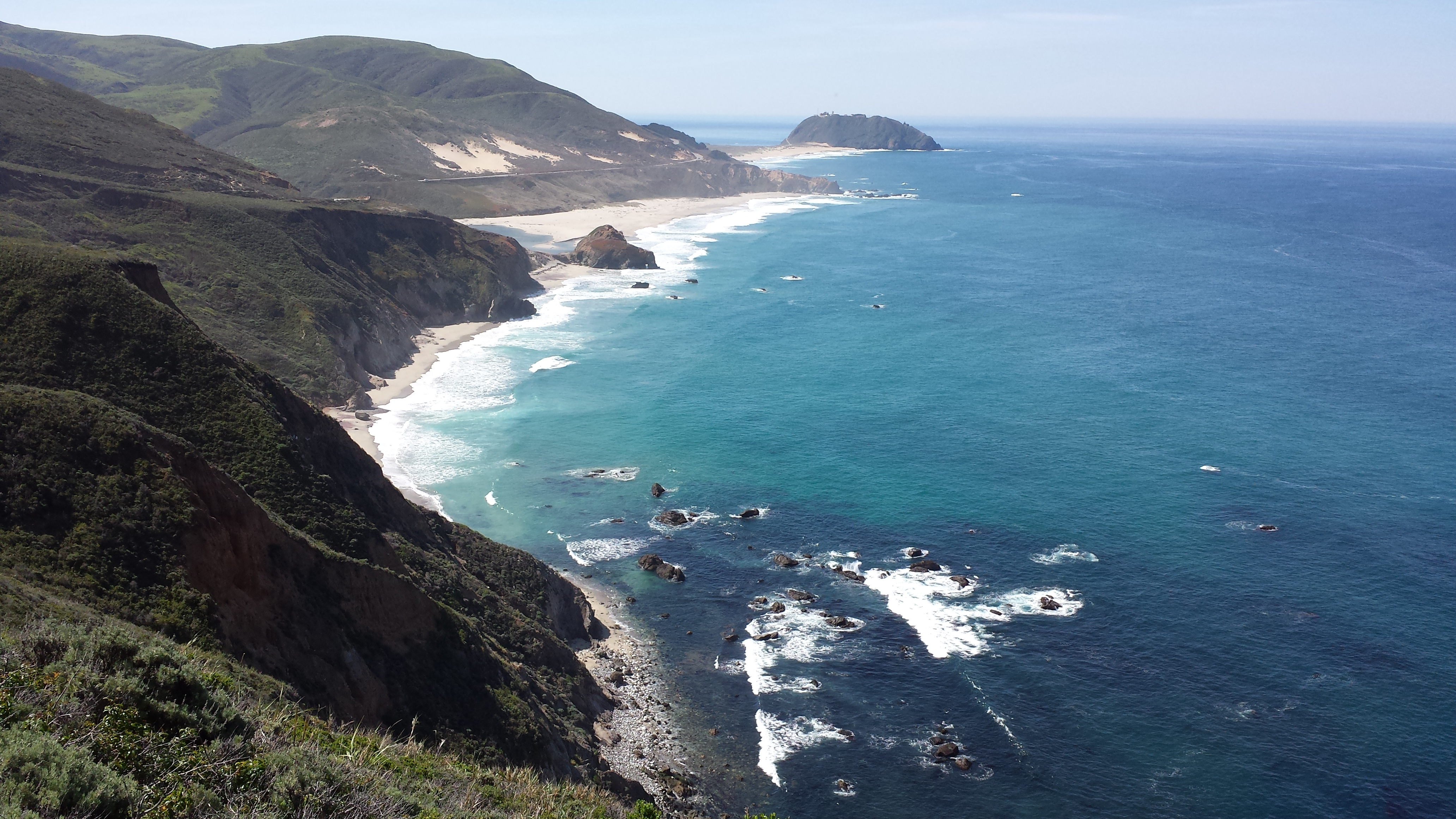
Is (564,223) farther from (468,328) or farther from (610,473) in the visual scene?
(610,473)

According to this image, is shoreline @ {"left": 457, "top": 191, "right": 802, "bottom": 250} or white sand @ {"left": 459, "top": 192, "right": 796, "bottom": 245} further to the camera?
white sand @ {"left": 459, "top": 192, "right": 796, "bottom": 245}

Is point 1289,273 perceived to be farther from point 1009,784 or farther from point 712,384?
point 1009,784

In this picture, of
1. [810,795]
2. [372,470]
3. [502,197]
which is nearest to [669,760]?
[810,795]

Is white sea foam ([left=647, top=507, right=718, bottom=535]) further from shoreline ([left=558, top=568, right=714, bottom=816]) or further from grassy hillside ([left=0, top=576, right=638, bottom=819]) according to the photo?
grassy hillside ([left=0, top=576, right=638, bottom=819])

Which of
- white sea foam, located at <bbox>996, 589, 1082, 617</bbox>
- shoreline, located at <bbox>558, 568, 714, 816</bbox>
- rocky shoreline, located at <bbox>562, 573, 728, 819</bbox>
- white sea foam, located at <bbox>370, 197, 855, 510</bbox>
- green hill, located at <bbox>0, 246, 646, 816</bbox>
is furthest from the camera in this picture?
white sea foam, located at <bbox>370, 197, 855, 510</bbox>

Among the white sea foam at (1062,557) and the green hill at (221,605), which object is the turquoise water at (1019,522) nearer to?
the white sea foam at (1062,557)

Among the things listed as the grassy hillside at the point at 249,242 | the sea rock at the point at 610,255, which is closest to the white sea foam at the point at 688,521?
the grassy hillside at the point at 249,242

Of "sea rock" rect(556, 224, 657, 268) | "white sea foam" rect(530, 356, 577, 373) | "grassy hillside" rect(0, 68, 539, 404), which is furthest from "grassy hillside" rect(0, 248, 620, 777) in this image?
"sea rock" rect(556, 224, 657, 268)
